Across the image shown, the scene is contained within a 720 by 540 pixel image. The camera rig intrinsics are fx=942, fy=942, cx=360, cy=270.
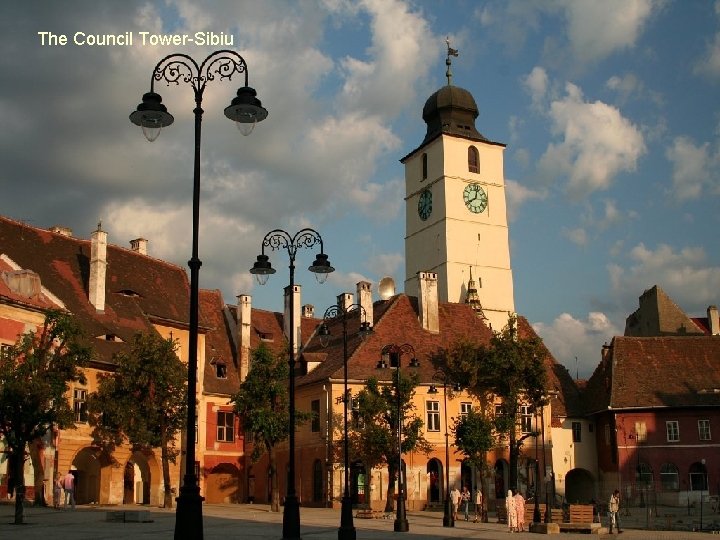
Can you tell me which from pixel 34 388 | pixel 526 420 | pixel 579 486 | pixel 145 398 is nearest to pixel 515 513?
pixel 34 388

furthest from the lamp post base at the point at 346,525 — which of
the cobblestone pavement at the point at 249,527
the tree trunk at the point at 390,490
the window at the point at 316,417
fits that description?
the window at the point at 316,417

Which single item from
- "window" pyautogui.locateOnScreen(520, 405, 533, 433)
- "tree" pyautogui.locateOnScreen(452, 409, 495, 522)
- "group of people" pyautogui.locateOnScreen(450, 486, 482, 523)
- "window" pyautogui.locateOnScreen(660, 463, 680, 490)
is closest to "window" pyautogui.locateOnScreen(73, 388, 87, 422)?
"group of people" pyautogui.locateOnScreen(450, 486, 482, 523)

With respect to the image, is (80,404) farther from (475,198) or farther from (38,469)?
(475,198)

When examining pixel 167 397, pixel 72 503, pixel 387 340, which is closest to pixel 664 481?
pixel 387 340

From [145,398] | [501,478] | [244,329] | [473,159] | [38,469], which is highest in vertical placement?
[473,159]

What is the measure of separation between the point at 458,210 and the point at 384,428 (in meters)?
40.6

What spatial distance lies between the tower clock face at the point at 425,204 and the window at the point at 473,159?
4.66m

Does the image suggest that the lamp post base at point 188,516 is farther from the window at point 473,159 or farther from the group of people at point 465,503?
the window at point 473,159

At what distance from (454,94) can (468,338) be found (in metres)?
38.5

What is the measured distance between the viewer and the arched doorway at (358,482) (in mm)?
52250

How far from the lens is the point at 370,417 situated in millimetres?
48656

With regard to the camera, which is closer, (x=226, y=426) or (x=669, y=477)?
(x=226, y=426)

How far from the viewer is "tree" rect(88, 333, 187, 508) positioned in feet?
141

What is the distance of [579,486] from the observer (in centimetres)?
6544
